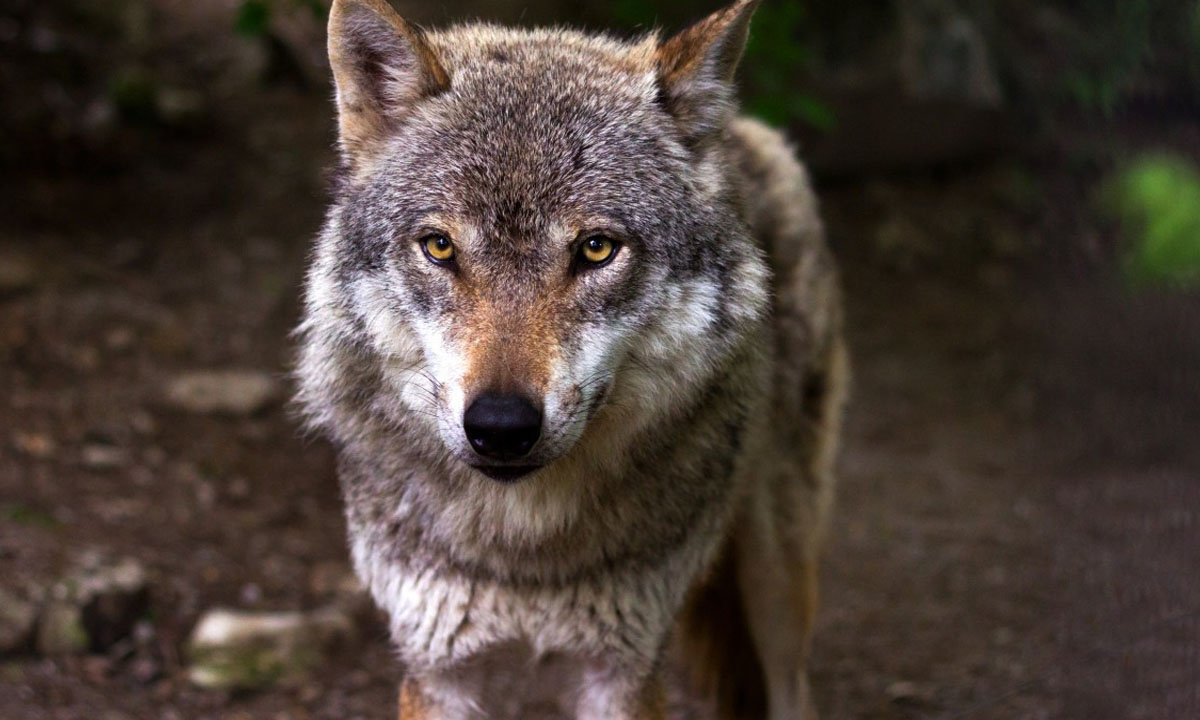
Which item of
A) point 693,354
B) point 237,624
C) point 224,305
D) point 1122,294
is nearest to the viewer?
point 693,354

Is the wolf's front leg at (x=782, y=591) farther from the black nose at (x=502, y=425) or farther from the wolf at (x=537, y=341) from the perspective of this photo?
the black nose at (x=502, y=425)

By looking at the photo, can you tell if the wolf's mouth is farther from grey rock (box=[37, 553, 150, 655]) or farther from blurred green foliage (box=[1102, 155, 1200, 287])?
blurred green foliage (box=[1102, 155, 1200, 287])

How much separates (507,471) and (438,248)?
0.60 m

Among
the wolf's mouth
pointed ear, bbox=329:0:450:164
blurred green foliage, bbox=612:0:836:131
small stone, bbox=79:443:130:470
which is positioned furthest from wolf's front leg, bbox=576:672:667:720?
small stone, bbox=79:443:130:470

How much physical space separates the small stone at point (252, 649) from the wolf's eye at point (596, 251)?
269cm

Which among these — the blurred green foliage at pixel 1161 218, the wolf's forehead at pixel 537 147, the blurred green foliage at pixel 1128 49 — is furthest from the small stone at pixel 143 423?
the blurred green foliage at pixel 1128 49

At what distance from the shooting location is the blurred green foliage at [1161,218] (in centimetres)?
522

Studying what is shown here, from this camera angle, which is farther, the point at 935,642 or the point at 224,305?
the point at 224,305

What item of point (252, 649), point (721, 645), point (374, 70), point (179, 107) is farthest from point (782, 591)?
point (179, 107)

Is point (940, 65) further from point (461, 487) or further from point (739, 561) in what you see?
point (461, 487)

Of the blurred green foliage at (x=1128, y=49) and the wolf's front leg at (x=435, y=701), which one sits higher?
the blurred green foliage at (x=1128, y=49)

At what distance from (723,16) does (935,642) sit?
136 inches

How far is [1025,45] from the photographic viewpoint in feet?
29.0

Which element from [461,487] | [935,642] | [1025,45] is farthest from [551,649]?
[1025,45]
